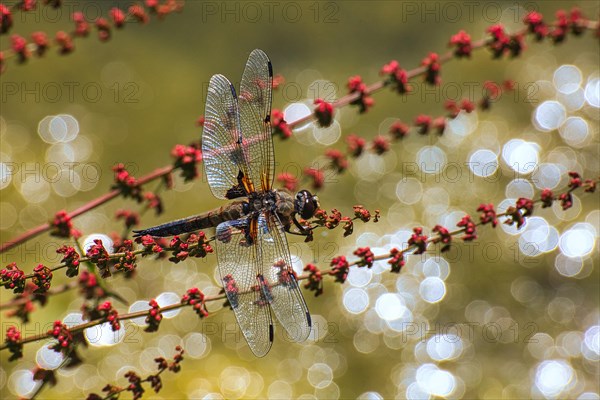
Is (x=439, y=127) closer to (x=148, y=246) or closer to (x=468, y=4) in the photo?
(x=148, y=246)

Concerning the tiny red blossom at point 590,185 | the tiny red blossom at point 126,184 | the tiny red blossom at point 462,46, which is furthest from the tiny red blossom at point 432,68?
the tiny red blossom at point 126,184

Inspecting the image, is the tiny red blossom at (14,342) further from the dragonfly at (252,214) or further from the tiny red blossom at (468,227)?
the tiny red blossom at (468,227)

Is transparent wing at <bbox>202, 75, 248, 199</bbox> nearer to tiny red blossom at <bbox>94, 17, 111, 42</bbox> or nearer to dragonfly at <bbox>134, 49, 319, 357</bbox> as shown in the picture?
dragonfly at <bbox>134, 49, 319, 357</bbox>

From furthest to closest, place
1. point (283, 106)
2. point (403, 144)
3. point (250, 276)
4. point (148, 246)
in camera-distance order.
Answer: point (283, 106) → point (403, 144) → point (250, 276) → point (148, 246)

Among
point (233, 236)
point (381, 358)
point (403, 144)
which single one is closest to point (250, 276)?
point (233, 236)

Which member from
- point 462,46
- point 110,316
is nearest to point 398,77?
point 462,46

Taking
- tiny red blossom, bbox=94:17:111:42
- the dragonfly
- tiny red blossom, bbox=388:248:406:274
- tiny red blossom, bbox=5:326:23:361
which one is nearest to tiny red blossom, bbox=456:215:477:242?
tiny red blossom, bbox=388:248:406:274

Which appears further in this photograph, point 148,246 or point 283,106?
point 283,106
